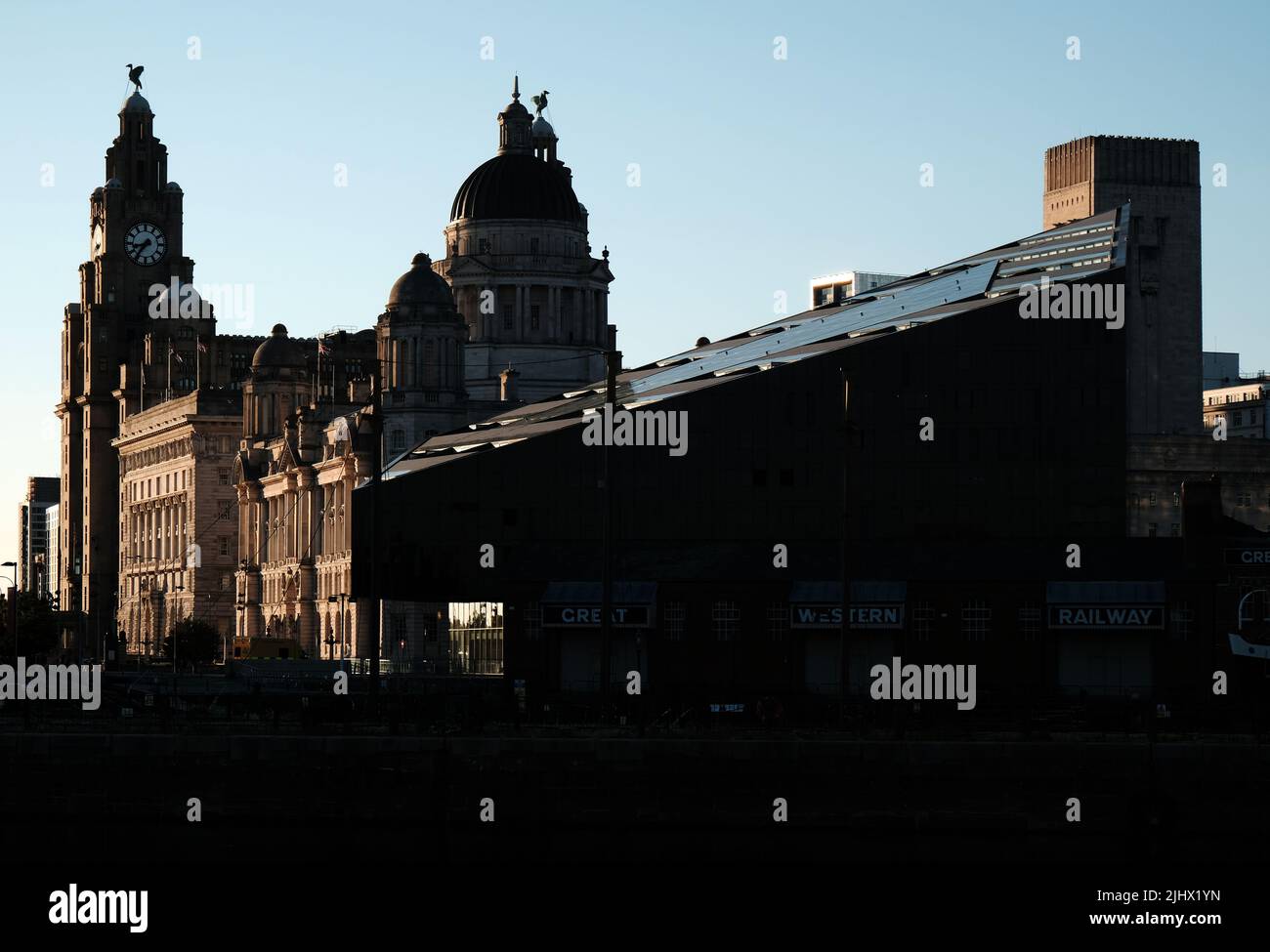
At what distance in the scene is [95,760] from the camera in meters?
75.3

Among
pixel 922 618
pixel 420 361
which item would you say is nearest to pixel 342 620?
pixel 420 361

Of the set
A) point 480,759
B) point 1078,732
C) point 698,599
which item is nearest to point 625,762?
point 480,759

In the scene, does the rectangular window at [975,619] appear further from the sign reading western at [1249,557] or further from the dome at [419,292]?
the dome at [419,292]

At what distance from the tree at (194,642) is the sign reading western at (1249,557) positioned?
105m

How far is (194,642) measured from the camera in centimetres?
19112

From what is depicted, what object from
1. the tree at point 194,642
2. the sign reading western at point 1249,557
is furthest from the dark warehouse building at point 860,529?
the tree at point 194,642

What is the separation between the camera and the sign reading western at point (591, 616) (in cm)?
9962

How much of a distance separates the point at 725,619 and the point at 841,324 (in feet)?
65.3

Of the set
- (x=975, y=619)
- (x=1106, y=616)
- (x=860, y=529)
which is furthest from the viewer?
(x=860, y=529)

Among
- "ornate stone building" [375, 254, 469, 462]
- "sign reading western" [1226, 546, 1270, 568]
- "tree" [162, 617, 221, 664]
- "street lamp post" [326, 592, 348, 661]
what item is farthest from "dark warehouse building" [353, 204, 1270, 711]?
"ornate stone building" [375, 254, 469, 462]

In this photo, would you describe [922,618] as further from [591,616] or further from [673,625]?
[591,616]

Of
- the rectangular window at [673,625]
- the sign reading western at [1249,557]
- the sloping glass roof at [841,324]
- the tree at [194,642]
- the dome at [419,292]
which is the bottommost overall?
the tree at [194,642]
